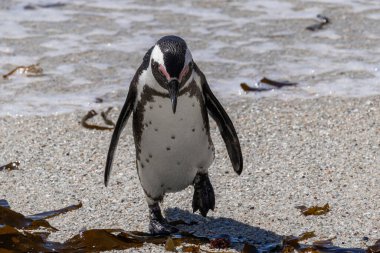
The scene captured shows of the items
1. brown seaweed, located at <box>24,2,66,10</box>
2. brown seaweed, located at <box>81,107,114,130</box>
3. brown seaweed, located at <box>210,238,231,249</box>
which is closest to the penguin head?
brown seaweed, located at <box>210,238,231,249</box>

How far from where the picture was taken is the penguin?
4.33 metres

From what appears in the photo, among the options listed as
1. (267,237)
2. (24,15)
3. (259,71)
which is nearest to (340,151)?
(267,237)

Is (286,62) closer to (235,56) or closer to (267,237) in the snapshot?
(235,56)

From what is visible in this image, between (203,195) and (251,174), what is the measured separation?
75cm

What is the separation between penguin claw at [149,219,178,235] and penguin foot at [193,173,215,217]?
18 cm

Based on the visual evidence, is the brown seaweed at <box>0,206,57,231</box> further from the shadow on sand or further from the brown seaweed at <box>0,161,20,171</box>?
the brown seaweed at <box>0,161,20,171</box>

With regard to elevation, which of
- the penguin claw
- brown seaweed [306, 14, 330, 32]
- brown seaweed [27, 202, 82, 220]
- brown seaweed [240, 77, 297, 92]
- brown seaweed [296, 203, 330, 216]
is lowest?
brown seaweed [27, 202, 82, 220]

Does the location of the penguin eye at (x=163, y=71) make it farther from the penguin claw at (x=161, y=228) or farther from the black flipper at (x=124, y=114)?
the penguin claw at (x=161, y=228)

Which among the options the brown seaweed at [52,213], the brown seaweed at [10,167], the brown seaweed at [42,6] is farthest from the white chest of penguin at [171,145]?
the brown seaweed at [42,6]

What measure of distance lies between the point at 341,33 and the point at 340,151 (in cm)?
315

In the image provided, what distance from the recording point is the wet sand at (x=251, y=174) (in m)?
4.85

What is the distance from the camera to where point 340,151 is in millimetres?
5891

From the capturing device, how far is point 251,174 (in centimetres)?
555

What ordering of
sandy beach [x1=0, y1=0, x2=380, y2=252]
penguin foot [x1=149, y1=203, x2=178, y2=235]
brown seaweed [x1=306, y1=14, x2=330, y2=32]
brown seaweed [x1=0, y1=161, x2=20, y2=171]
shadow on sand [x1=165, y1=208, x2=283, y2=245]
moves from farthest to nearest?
brown seaweed [x1=306, y1=14, x2=330, y2=32] < brown seaweed [x1=0, y1=161, x2=20, y2=171] < sandy beach [x1=0, y1=0, x2=380, y2=252] < penguin foot [x1=149, y1=203, x2=178, y2=235] < shadow on sand [x1=165, y1=208, x2=283, y2=245]
